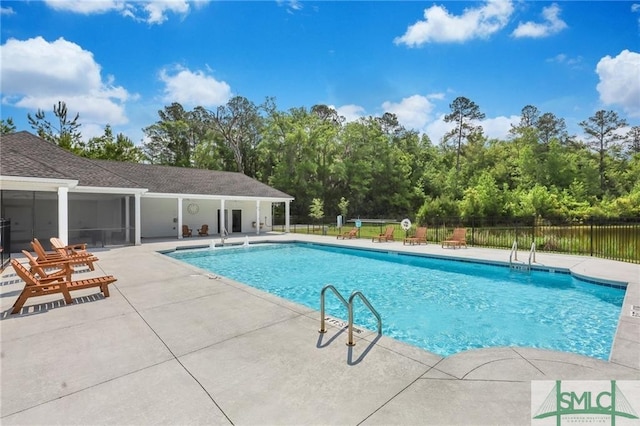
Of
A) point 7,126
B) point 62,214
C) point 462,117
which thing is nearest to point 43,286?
point 62,214

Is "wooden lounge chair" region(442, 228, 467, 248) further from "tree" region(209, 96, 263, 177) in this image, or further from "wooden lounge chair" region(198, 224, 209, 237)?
"tree" region(209, 96, 263, 177)

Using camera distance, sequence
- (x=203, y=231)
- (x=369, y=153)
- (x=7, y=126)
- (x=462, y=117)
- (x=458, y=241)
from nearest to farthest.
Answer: (x=458, y=241) < (x=203, y=231) < (x=7, y=126) < (x=369, y=153) < (x=462, y=117)

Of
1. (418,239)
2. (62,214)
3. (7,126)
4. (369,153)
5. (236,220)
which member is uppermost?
(7,126)

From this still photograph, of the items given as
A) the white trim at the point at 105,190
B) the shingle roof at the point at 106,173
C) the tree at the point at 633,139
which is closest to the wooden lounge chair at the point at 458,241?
the shingle roof at the point at 106,173

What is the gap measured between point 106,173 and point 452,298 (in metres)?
17.4

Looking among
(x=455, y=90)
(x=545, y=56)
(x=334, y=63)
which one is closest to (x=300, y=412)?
(x=334, y=63)

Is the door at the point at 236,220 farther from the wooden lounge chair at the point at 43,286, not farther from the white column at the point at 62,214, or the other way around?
the wooden lounge chair at the point at 43,286

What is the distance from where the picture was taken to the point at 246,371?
3.37m

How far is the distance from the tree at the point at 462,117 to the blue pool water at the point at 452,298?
1449 inches

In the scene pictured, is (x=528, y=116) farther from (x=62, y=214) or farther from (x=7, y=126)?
(x=7, y=126)

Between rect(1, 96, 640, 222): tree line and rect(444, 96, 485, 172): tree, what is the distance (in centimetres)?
13

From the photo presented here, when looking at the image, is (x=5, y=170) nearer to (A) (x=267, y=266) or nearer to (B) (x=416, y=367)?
(A) (x=267, y=266)

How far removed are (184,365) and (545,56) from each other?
25.7 meters

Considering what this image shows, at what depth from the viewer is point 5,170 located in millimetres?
10117
